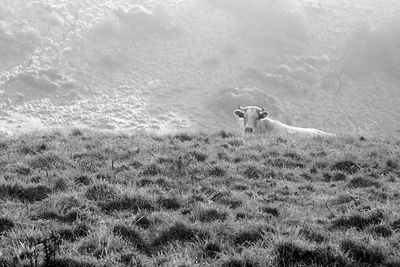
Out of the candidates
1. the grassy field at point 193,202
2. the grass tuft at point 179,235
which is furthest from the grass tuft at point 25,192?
the grass tuft at point 179,235

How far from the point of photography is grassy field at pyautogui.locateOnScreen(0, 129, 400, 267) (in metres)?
5.62

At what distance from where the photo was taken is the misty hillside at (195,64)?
42156mm

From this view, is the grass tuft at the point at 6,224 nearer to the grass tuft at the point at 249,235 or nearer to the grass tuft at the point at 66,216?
the grass tuft at the point at 66,216

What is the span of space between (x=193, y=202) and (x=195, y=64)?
48.9m

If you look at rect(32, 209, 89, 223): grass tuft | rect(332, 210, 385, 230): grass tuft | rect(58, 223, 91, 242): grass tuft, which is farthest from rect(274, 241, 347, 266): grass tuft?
rect(32, 209, 89, 223): grass tuft

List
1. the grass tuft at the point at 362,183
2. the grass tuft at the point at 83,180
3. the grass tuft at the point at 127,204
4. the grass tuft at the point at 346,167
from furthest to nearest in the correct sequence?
1. the grass tuft at the point at 346,167
2. the grass tuft at the point at 362,183
3. the grass tuft at the point at 83,180
4. the grass tuft at the point at 127,204

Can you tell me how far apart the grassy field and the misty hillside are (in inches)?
979

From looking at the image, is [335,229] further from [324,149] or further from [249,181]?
[324,149]

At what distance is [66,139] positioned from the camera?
11562 mm

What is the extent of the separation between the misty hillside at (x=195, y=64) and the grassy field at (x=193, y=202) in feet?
81.6

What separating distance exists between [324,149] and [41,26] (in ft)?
161

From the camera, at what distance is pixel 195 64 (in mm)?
55562

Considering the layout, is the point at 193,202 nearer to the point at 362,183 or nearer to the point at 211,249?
the point at 211,249

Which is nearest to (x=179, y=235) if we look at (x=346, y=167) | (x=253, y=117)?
(x=346, y=167)
